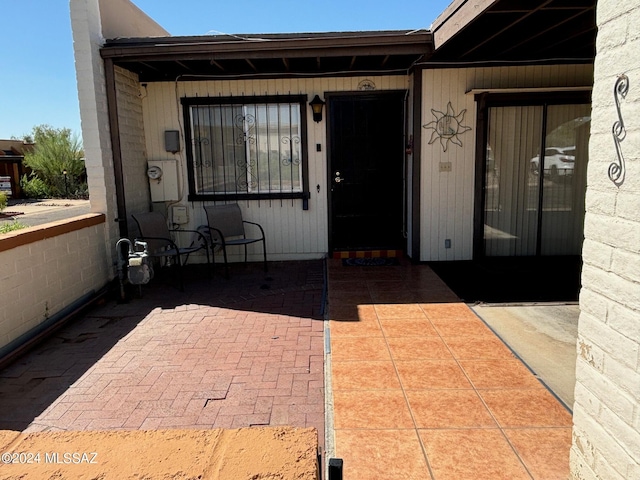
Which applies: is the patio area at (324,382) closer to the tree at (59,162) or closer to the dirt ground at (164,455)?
the dirt ground at (164,455)

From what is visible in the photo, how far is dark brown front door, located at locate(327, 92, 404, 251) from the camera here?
6191 millimetres


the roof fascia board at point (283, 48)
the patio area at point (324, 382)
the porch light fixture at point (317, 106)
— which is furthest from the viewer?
the porch light fixture at point (317, 106)

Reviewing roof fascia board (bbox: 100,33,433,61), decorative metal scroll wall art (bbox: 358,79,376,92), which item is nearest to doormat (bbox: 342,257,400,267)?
decorative metal scroll wall art (bbox: 358,79,376,92)

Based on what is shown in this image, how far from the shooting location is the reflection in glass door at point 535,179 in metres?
5.75

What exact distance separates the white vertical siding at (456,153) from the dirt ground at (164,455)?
526cm

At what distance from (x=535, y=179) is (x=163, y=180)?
475cm

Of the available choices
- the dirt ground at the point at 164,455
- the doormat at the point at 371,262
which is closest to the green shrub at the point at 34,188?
the doormat at the point at 371,262

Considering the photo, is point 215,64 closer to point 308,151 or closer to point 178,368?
point 308,151

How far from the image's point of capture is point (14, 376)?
315cm

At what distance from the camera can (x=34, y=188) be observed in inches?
693

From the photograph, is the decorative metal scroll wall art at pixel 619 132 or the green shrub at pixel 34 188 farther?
the green shrub at pixel 34 188

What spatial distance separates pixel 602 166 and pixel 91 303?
14.5ft

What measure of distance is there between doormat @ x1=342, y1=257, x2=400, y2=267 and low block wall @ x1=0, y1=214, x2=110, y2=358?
2.91 meters

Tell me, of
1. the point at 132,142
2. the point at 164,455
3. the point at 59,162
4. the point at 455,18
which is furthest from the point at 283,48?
the point at 59,162
